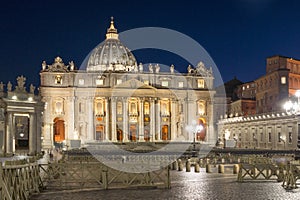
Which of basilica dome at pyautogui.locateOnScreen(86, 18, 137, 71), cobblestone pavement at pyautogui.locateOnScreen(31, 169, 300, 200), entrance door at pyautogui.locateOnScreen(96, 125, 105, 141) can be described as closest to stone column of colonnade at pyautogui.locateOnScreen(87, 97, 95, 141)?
entrance door at pyautogui.locateOnScreen(96, 125, 105, 141)

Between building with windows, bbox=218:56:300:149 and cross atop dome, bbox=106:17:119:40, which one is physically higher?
cross atop dome, bbox=106:17:119:40

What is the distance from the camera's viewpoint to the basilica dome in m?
121

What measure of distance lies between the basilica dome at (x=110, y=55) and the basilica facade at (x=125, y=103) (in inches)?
732

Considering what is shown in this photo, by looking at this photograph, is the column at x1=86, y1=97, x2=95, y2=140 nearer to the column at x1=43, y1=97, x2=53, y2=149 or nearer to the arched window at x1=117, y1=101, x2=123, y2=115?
the arched window at x1=117, y1=101, x2=123, y2=115

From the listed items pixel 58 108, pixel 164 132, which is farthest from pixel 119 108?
pixel 58 108

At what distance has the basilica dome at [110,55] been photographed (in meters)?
121

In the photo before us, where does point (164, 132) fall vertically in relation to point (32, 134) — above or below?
below

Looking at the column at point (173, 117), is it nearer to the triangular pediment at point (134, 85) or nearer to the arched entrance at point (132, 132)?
the triangular pediment at point (134, 85)

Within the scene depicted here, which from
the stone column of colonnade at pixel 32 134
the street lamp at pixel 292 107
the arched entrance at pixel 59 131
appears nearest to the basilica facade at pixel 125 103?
the arched entrance at pixel 59 131

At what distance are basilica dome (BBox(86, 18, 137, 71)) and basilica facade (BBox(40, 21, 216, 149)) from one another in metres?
18.6

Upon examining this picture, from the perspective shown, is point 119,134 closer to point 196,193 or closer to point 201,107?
point 201,107

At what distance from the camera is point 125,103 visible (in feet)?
319

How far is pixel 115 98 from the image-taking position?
96.6m

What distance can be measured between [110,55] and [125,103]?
92.9 ft
